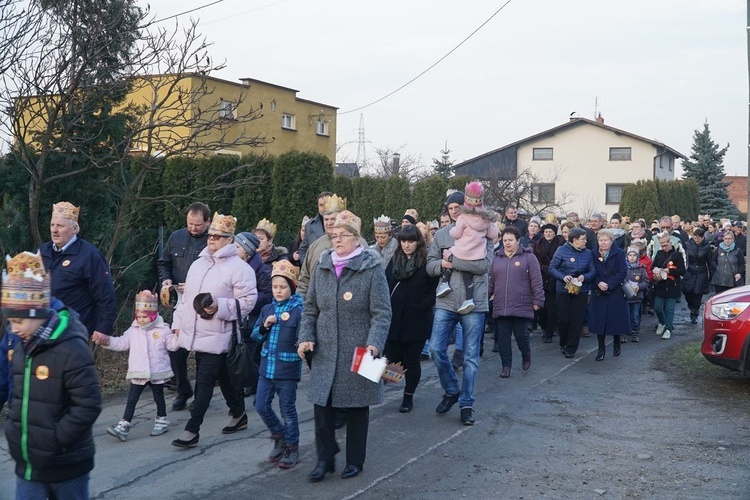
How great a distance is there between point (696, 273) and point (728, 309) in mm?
6432

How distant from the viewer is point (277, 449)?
22.1 ft

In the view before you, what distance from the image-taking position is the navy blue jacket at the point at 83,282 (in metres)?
6.83

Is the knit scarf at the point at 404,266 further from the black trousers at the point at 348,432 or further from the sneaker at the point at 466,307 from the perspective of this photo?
the black trousers at the point at 348,432

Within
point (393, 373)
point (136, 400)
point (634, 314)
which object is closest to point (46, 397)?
point (136, 400)

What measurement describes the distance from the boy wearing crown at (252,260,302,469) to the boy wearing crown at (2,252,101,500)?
96.5 inches

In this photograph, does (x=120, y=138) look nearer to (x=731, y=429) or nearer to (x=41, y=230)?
(x=41, y=230)

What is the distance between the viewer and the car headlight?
9.67 metres

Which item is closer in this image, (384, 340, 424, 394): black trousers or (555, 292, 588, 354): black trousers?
(384, 340, 424, 394): black trousers

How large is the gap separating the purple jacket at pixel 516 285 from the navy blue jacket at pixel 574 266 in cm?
126

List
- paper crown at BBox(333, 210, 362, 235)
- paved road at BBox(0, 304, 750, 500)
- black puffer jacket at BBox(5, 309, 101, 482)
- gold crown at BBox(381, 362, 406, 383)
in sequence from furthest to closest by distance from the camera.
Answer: gold crown at BBox(381, 362, 406, 383), paper crown at BBox(333, 210, 362, 235), paved road at BBox(0, 304, 750, 500), black puffer jacket at BBox(5, 309, 101, 482)

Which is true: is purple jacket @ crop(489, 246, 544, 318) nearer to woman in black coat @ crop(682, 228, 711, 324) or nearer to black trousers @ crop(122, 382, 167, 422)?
black trousers @ crop(122, 382, 167, 422)

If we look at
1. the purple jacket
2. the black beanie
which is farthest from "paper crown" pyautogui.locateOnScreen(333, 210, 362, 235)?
the purple jacket

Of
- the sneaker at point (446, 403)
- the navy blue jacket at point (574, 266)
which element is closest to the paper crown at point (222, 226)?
the sneaker at point (446, 403)

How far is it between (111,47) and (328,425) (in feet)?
19.0
